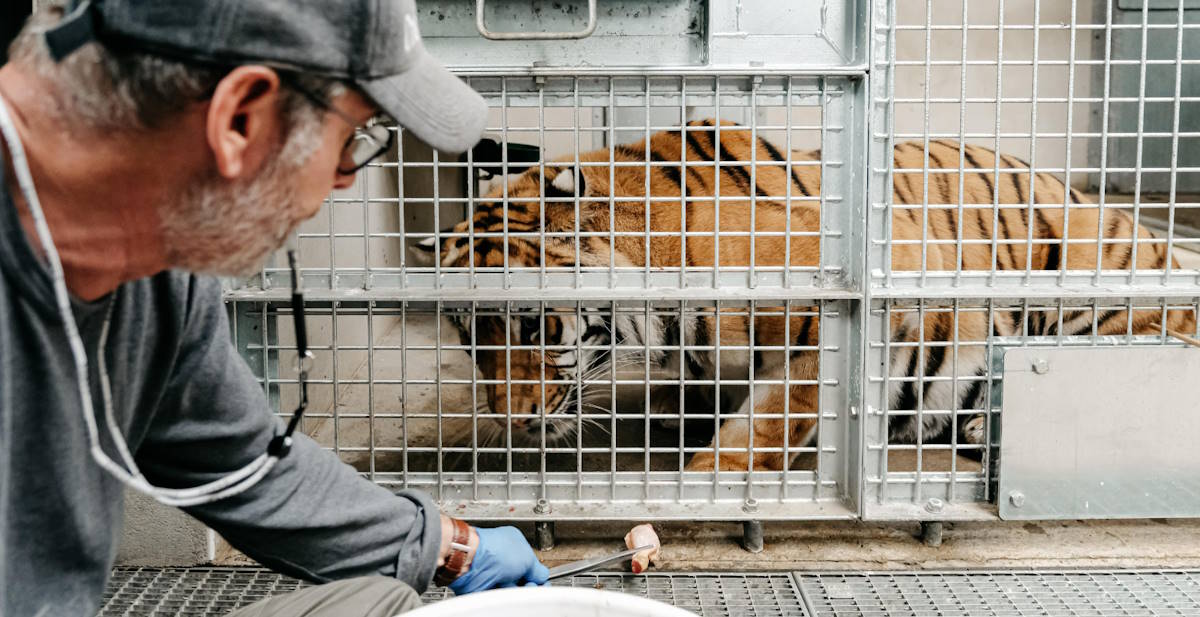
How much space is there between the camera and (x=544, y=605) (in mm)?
1128

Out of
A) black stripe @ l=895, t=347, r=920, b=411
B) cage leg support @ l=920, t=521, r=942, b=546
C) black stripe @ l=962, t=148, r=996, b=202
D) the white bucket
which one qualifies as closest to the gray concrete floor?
cage leg support @ l=920, t=521, r=942, b=546

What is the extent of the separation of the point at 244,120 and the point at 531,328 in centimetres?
197

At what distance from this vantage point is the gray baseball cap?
2.72 feet

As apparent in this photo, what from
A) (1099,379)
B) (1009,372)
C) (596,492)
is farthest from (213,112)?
(1099,379)

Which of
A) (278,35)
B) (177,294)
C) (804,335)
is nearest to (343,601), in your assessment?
(177,294)

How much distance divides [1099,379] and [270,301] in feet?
5.90

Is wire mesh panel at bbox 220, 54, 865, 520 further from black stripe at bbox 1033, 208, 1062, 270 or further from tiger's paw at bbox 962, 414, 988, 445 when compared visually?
black stripe at bbox 1033, 208, 1062, 270

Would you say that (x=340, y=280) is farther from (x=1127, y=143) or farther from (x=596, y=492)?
(x=1127, y=143)

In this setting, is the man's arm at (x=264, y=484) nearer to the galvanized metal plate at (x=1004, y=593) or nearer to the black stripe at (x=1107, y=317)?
the galvanized metal plate at (x=1004, y=593)

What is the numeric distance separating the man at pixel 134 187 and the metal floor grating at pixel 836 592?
102cm

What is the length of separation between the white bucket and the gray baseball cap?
1.66 ft

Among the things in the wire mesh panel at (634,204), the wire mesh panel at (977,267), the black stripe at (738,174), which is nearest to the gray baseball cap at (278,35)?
the wire mesh panel at (634,204)

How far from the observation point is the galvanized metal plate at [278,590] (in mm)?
2059

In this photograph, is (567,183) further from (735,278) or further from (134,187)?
(134,187)
